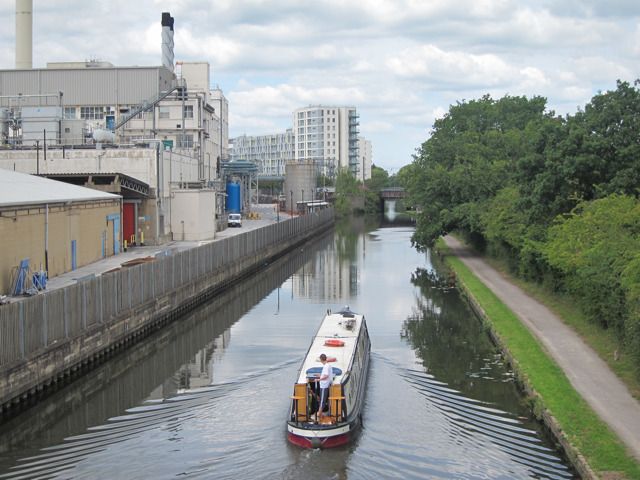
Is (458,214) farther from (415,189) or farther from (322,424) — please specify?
(322,424)

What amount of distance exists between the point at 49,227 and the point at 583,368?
89.1 ft

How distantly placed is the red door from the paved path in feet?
90.2

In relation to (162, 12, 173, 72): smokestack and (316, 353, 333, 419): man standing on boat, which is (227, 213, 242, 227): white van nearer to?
(162, 12, 173, 72): smokestack

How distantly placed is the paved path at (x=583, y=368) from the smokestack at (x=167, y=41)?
69197 millimetres

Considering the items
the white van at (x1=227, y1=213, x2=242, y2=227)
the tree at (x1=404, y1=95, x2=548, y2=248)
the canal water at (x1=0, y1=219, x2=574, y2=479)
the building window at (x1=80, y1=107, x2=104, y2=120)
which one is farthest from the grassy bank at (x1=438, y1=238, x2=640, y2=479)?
the building window at (x1=80, y1=107, x2=104, y2=120)

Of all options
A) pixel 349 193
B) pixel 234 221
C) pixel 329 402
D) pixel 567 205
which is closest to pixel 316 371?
pixel 329 402

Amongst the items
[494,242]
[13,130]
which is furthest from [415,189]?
[13,130]

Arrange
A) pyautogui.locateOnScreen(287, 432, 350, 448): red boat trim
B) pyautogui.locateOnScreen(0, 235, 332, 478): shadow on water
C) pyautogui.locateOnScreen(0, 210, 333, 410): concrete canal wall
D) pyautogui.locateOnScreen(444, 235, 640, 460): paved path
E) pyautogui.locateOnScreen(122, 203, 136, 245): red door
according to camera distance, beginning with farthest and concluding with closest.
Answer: pyautogui.locateOnScreen(122, 203, 136, 245): red door < pyautogui.locateOnScreen(0, 210, 333, 410): concrete canal wall < pyautogui.locateOnScreen(0, 235, 332, 478): shadow on water < pyautogui.locateOnScreen(444, 235, 640, 460): paved path < pyautogui.locateOnScreen(287, 432, 350, 448): red boat trim

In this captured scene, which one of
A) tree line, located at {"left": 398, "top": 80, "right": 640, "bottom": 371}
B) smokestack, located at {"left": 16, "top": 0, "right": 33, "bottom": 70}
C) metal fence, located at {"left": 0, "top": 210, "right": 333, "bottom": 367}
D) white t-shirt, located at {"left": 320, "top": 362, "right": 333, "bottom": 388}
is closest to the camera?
white t-shirt, located at {"left": 320, "top": 362, "right": 333, "bottom": 388}

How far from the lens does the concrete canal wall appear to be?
83.0 feet

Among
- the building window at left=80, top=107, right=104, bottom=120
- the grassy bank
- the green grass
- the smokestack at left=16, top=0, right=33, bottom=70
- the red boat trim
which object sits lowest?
the red boat trim

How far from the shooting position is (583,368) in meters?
28.0

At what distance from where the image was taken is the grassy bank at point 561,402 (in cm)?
1947

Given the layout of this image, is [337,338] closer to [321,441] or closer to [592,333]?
[321,441]
